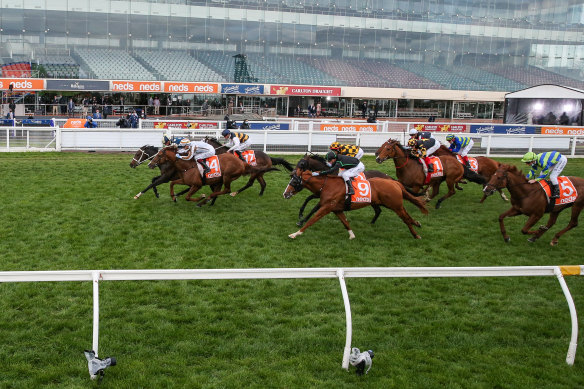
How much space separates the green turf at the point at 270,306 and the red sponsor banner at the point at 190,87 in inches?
1009

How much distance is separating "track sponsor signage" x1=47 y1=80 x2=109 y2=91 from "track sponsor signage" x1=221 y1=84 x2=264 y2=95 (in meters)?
7.56

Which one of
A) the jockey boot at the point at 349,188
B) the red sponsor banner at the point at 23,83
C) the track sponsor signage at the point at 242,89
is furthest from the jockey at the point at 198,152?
the track sponsor signage at the point at 242,89

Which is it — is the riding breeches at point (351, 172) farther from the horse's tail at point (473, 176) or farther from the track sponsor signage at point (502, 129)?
the track sponsor signage at point (502, 129)

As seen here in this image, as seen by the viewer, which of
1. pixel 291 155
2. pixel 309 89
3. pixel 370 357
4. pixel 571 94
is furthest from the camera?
pixel 309 89

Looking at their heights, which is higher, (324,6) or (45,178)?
(324,6)

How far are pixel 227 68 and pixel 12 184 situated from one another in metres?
30.6

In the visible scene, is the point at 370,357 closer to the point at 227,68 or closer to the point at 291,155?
the point at 291,155

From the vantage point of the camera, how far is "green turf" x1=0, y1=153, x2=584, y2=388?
470 cm

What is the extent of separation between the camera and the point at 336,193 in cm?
884

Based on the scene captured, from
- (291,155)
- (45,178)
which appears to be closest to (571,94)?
(291,155)

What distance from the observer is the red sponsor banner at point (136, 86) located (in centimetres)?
3456

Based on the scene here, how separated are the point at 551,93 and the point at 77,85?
1071 inches

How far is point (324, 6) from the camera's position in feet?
149

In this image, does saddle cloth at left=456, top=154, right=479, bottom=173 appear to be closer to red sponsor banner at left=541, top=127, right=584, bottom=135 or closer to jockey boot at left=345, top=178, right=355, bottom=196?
jockey boot at left=345, top=178, right=355, bottom=196
